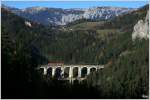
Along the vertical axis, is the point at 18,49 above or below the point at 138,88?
above

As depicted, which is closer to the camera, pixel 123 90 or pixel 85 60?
pixel 123 90

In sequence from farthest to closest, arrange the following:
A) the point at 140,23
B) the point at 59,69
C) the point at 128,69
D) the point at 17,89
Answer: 1. the point at 140,23
2. the point at 59,69
3. the point at 128,69
4. the point at 17,89

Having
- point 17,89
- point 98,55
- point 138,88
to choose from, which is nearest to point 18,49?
point 17,89

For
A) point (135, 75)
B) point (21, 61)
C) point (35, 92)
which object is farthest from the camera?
point (135, 75)

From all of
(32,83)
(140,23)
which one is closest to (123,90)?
(32,83)

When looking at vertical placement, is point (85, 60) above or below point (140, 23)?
below

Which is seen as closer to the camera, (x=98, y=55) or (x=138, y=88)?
(x=138, y=88)

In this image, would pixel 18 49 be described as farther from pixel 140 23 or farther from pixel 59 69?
pixel 140 23

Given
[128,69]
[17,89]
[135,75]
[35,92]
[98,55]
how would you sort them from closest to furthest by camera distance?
[17,89]
[35,92]
[135,75]
[128,69]
[98,55]

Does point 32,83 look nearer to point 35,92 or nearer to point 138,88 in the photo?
point 35,92
